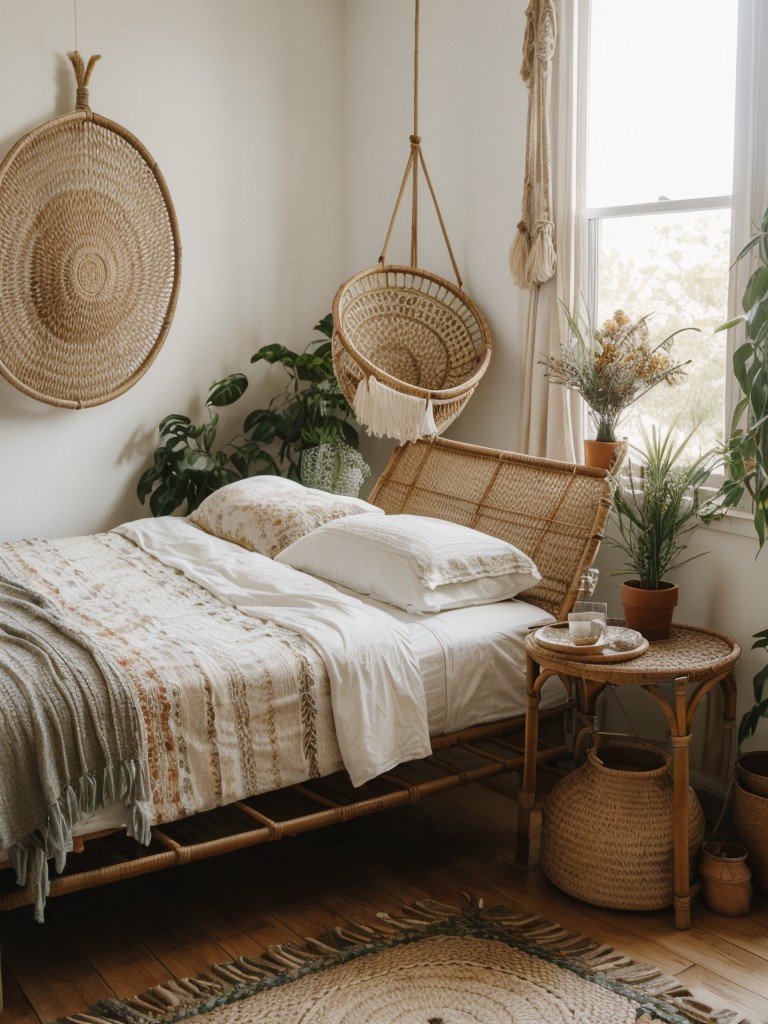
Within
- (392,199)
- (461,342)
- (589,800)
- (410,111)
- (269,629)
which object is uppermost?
(410,111)

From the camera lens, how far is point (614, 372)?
284 centimetres

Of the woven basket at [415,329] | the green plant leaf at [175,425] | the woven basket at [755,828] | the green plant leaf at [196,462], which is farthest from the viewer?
the green plant leaf at [175,425]

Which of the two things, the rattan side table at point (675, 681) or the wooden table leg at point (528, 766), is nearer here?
the rattan side table at point (675, 681)

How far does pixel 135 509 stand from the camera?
3.98 metres

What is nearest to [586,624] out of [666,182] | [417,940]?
[417,940]

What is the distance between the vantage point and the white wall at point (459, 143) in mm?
3479

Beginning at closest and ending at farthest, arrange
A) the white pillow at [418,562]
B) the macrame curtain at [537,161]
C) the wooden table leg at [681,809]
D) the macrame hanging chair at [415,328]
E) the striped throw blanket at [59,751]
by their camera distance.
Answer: the striped throw blanket at [59,751] → the wooden table leg at [681,809] → the white pillow at [418,562] → the macrame curtain at [537,161] → the macrame hanging chair at [415,328]

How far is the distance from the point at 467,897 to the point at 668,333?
165 cm

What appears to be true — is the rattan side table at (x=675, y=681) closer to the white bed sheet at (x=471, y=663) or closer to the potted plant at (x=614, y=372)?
the white bed sheet at (x=471, y=663)

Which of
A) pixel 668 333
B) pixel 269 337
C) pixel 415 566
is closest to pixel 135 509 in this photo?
pixel 269 337

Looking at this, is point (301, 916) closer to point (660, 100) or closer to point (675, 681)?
point (675, 681)

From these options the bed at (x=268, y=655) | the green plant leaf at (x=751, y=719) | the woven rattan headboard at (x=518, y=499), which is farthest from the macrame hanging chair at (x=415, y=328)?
the green plant leaf at (x=751, y=719)

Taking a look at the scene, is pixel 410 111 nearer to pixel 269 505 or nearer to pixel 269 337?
pixel 269 337

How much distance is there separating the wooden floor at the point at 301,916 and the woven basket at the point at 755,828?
81 millimetres
